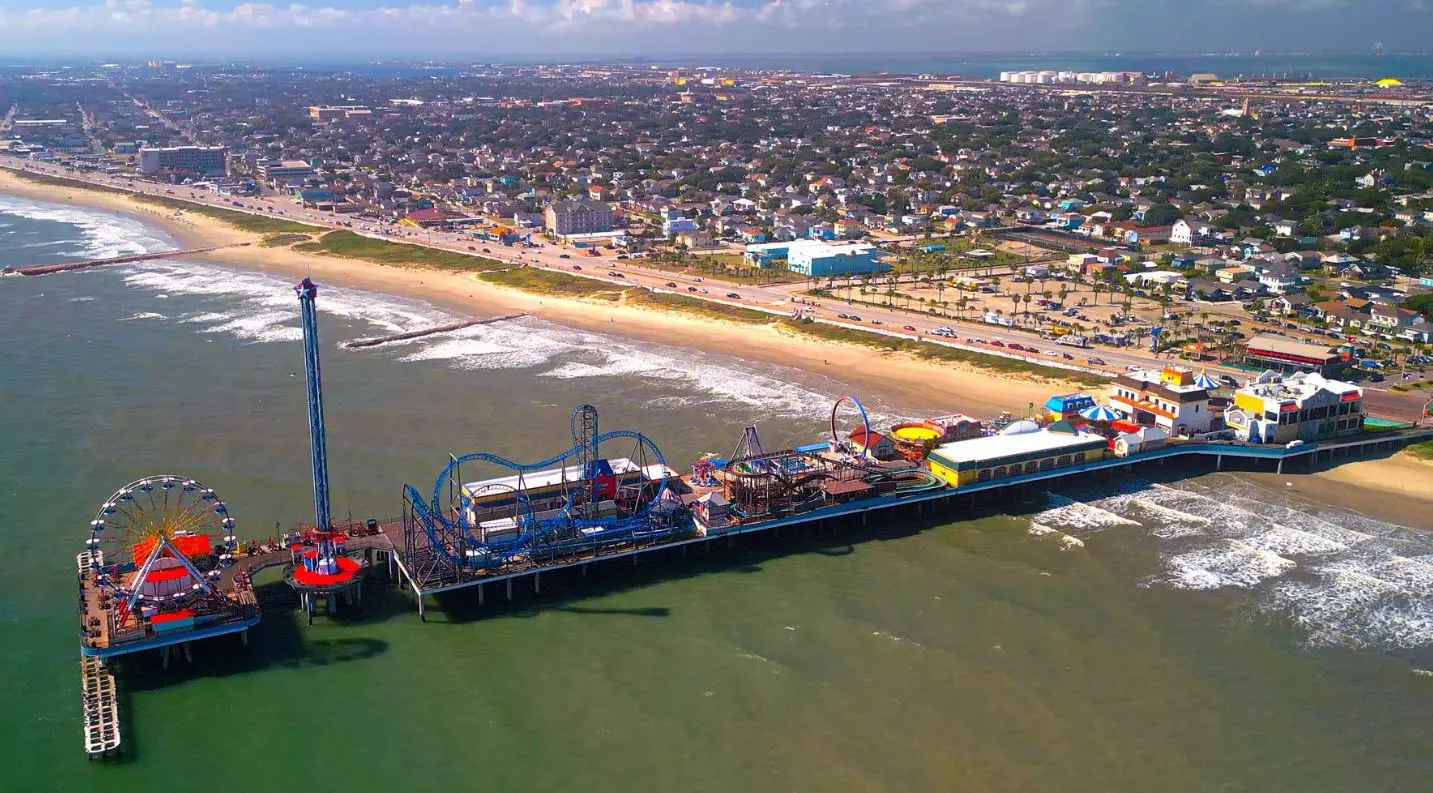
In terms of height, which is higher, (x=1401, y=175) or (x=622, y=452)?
(x=1401, y=175)

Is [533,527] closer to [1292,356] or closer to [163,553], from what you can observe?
[163,553]

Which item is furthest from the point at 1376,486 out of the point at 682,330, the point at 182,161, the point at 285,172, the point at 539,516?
the point at 182,161

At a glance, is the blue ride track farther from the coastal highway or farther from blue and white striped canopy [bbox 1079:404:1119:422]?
the coastal highway

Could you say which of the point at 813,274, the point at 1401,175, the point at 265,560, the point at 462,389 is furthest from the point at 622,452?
the point at 1401,175

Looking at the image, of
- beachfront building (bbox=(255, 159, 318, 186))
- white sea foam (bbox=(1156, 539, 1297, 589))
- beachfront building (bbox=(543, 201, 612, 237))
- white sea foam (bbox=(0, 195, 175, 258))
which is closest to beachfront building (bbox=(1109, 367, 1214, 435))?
white sea foam (bbox=(1156, 539, 1297, 589))

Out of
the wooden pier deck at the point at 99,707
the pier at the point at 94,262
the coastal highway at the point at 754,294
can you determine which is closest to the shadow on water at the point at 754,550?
the wooden pier deck at the point at 99,707

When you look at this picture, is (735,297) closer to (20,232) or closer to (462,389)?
(462,389)
